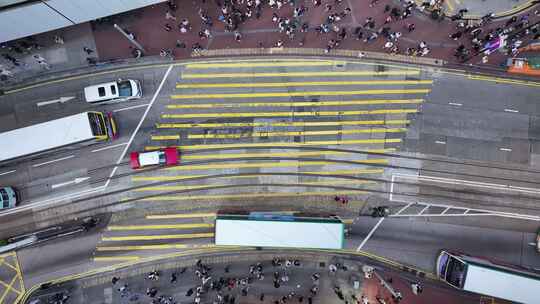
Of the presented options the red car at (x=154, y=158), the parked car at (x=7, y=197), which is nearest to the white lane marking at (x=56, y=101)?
the red car at (x=154, y=158)

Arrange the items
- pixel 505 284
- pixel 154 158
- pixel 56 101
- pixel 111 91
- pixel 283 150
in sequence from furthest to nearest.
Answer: pixel 283 150
pixel 56 101
pixel 154 158
pixel 111 91
pixel 505 284

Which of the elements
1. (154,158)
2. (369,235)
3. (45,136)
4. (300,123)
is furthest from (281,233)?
(45,136)

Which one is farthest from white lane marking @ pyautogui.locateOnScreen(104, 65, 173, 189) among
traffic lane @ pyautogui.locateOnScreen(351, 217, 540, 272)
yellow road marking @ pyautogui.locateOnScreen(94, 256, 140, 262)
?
traffic lane @ pyautogui.locateOnScreen(351, 217, 540, 272)

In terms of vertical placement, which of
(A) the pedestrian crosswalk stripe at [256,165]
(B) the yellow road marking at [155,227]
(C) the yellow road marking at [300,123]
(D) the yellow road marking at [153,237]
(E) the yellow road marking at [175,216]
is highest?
(C) the yellow road marking at [300,123]

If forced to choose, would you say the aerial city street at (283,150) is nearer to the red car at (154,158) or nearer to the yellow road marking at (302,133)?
the yellow road marking at (302,133)

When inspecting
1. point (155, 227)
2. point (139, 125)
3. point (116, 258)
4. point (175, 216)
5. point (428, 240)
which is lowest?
point (116, 258)

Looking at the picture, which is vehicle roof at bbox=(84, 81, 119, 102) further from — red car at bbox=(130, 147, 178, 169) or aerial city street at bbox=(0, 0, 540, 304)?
red car at bbox=(130, 147, 178, 169)

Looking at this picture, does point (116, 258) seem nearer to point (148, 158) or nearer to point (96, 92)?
point (148, 158)
